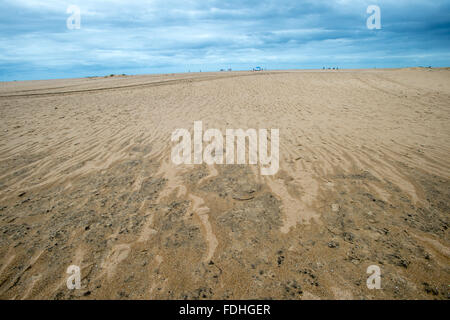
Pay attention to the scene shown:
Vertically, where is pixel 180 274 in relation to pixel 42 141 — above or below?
below

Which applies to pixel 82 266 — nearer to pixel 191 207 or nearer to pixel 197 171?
pixel 191 207

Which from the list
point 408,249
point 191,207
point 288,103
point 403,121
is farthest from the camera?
point 288,103

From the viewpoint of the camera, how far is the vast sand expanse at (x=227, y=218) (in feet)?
7.23

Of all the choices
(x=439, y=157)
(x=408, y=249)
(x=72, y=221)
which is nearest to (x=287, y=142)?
(x=439, y=157)

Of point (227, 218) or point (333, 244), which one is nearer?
point (333, 244)

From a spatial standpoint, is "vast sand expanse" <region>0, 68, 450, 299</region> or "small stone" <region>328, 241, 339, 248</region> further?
"small stone" <region>328, 241, 339, 248</region>

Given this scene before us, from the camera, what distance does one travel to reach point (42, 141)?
6.50m

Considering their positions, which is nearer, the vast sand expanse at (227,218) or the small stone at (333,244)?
the vast sand expanse at (227,218)

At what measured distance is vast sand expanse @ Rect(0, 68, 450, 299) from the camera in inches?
86.8

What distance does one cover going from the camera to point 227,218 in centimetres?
315

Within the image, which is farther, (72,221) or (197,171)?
(197,171)

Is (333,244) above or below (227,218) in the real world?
below
